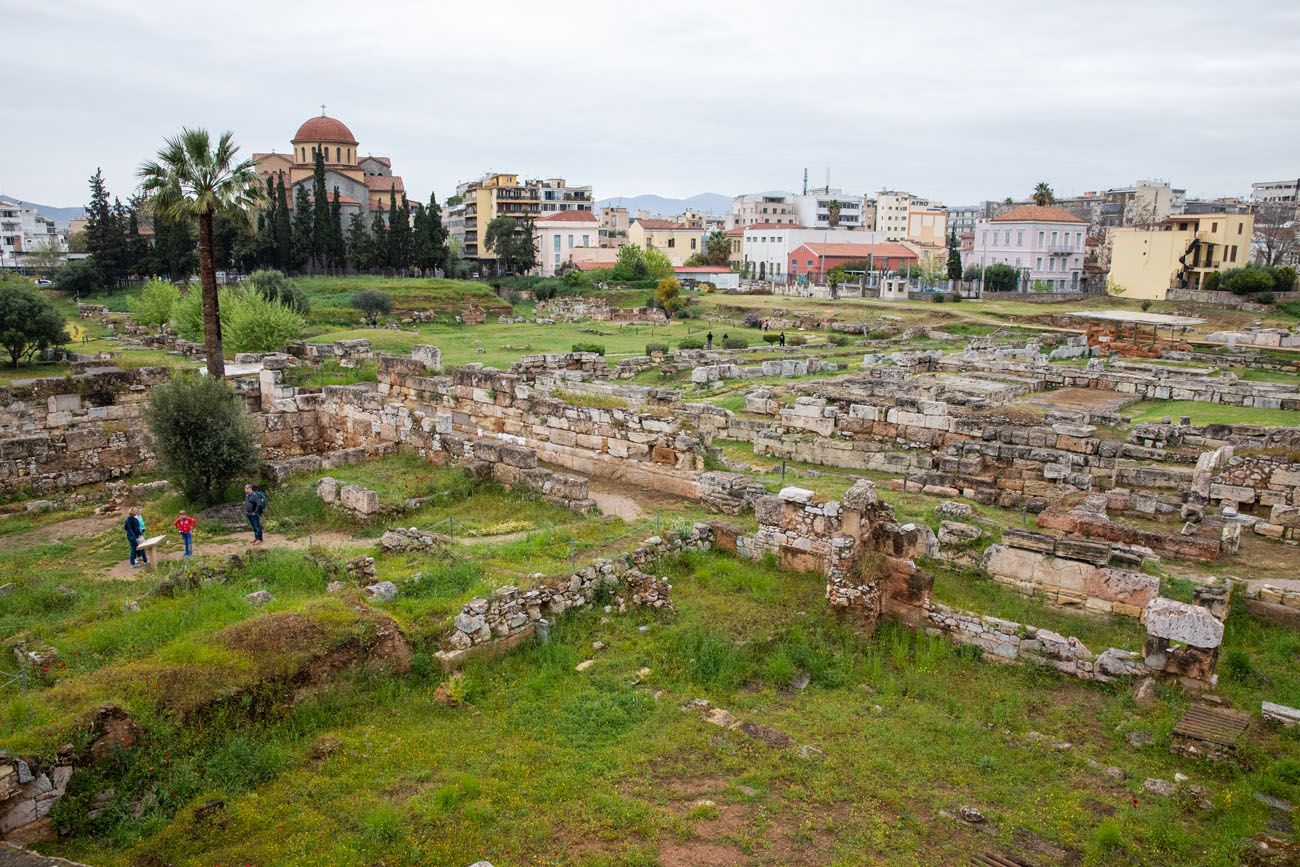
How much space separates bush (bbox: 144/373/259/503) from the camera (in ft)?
53.2

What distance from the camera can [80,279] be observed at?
63688 millimetres

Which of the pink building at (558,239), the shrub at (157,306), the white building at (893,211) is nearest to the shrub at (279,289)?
the shrub at (157,306)

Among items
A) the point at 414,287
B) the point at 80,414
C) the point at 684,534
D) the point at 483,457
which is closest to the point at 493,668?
the point at 684,534

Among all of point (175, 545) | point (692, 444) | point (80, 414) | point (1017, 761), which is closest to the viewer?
point (1017, 761)

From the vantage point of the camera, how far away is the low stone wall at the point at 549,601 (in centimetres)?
973

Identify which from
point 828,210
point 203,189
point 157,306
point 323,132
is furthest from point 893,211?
point 203,189

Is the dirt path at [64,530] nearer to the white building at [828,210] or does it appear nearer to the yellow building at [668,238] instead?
the yellow building at [668,238]

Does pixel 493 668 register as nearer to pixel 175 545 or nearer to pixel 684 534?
pixel 684 534

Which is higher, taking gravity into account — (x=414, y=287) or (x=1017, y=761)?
(x=414, y=287)

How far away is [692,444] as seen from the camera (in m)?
17.1

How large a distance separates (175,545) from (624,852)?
37.6ft

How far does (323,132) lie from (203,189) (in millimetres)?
68114

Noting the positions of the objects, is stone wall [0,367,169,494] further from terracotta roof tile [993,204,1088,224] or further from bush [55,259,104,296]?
terracotta roof tile [993,204,1088,224]

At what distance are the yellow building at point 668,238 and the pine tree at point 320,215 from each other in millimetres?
43839
